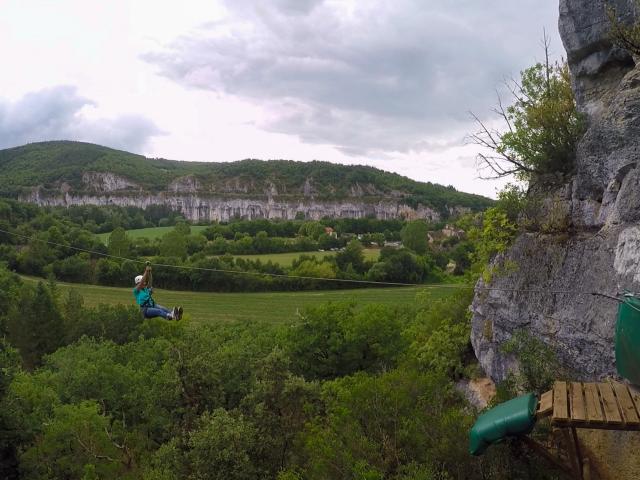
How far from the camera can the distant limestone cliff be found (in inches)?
5162

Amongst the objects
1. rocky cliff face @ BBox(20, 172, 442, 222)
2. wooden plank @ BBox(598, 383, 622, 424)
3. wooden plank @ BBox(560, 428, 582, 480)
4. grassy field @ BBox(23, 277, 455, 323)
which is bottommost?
grassy field @ BBox(23, 277, 455, 323)

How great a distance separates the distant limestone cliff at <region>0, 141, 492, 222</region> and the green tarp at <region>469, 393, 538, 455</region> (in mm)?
119995

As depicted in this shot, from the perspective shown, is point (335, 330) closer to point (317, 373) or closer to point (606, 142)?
point (317, 373)

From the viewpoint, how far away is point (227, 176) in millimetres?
162375

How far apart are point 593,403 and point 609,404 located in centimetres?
21

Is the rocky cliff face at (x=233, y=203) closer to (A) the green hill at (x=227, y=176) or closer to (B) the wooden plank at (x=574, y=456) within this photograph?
(A) the green hill at (x=227, y=176)

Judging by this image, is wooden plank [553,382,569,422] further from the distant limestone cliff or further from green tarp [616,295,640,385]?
the distant limestone cliff

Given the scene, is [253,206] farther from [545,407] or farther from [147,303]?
[545,407]

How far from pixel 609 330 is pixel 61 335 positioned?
146 feet

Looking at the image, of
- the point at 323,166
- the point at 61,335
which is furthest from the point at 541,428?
the point at 323,166

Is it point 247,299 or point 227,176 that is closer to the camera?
point 247,299

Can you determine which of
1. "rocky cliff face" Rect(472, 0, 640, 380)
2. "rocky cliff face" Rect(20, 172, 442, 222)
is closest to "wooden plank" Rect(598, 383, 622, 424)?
"rocky cliff face" Rect(472, 0, 640, 380)

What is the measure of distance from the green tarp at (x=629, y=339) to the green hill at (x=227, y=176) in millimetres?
122911

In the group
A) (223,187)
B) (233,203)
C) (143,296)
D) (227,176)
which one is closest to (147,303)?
(143,296)
